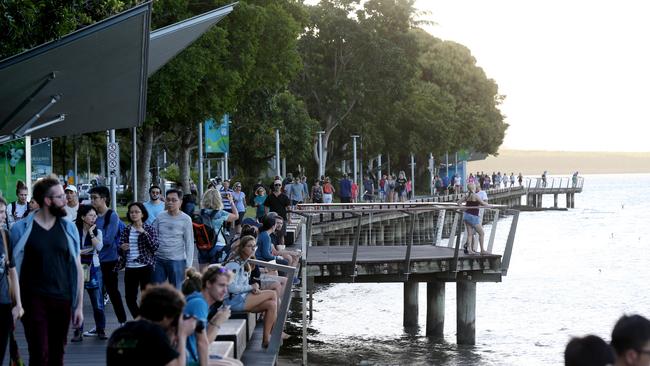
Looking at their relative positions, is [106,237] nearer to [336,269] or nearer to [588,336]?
[588,336]

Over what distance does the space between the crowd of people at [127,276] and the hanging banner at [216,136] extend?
2079 cm

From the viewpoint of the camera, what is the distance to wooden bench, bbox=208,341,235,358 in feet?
31.6

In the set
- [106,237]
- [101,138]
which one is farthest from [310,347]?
[101,138]

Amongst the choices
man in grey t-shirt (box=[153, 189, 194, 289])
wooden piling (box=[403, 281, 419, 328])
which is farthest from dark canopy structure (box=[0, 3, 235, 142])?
wooden piling (box=[403, 281, 419, 328])

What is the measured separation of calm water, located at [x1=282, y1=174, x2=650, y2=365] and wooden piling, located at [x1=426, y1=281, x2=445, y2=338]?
30 cm

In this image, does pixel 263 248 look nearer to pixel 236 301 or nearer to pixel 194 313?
pixel 236 301

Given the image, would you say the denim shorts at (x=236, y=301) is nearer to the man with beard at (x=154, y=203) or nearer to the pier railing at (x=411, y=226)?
the man with beard at (x=154, y=203)

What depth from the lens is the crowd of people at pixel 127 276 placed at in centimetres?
600

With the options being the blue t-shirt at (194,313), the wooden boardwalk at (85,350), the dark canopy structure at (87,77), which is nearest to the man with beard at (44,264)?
the blue t-shirt at (194,313)

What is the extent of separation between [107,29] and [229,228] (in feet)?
29.2

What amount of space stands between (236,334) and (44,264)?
9.41 ft

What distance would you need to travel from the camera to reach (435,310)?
87.8 ft

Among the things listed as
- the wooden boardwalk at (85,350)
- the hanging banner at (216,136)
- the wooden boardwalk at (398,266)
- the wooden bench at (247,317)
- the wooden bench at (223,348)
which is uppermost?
the hanging banner at (216,136)

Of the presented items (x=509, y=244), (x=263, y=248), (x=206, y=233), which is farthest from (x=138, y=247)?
(x=509, y=244)
